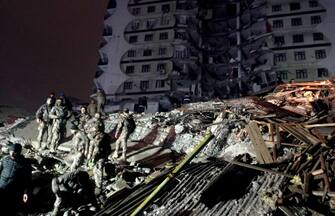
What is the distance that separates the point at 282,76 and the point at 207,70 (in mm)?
10907

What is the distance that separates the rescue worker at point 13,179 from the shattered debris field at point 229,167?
1.17 metres

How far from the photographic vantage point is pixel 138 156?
1416 cm

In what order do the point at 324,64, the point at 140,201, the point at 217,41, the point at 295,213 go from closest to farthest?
1. the point at 295,213
2. the point at 140,201
3. the point at 324,64
4. the point at 217,41

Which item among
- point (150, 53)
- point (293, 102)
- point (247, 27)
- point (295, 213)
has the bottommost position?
point (295, 213)

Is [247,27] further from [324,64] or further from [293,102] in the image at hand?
[293,102]

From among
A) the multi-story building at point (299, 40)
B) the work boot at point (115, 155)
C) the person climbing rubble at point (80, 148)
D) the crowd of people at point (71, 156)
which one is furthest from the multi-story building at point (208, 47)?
the person climbing rubble at point (80, 148)

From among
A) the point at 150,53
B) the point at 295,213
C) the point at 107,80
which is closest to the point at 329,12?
the point at 150,53

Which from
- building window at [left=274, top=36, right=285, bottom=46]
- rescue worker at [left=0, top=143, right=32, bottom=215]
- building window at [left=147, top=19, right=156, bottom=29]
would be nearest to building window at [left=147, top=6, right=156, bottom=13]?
building window at [left=147, top=19, right=156, bottom=29]

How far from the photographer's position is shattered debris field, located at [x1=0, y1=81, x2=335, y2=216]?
8.14 metres

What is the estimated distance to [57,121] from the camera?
14508 millimetres

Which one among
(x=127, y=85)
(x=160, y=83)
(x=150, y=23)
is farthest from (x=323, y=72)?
(x=127, y=85)

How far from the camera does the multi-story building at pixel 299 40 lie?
44.2 metres

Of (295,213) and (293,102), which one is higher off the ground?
(293,102)

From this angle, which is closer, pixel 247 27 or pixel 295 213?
pixel 295 213
